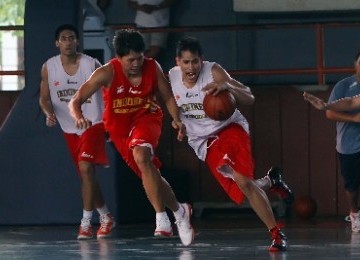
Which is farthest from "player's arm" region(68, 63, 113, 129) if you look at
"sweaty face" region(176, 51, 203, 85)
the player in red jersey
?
"sweaty face" region(176, 51, 203, 85)

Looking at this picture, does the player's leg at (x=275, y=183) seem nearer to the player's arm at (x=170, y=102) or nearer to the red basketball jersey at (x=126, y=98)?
the red basketball jersey at (x=126, y=98)

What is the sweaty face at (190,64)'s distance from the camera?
14.6 m

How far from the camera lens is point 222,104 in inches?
564

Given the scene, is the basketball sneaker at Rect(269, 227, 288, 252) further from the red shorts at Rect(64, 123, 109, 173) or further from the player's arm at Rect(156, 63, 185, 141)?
the red shorts at Rect(64, 123, 109, 173)

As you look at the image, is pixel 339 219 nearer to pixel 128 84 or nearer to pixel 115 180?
pixel 115 180

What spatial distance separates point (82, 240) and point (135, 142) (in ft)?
4.96

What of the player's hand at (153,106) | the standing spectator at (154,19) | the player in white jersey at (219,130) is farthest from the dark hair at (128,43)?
the standing spectator at (154,19)

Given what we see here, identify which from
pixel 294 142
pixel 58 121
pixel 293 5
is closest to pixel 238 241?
pixel 58 121

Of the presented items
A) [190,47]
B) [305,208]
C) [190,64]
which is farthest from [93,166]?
[305,208]

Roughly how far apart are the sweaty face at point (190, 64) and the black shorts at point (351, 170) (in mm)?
2933

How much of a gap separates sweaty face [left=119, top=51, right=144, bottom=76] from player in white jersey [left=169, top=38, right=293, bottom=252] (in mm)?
350

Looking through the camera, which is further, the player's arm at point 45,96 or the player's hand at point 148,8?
the player's hand at point 148,8

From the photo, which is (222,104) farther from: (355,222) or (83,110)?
(355,222)

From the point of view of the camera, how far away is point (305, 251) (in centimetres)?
1396
